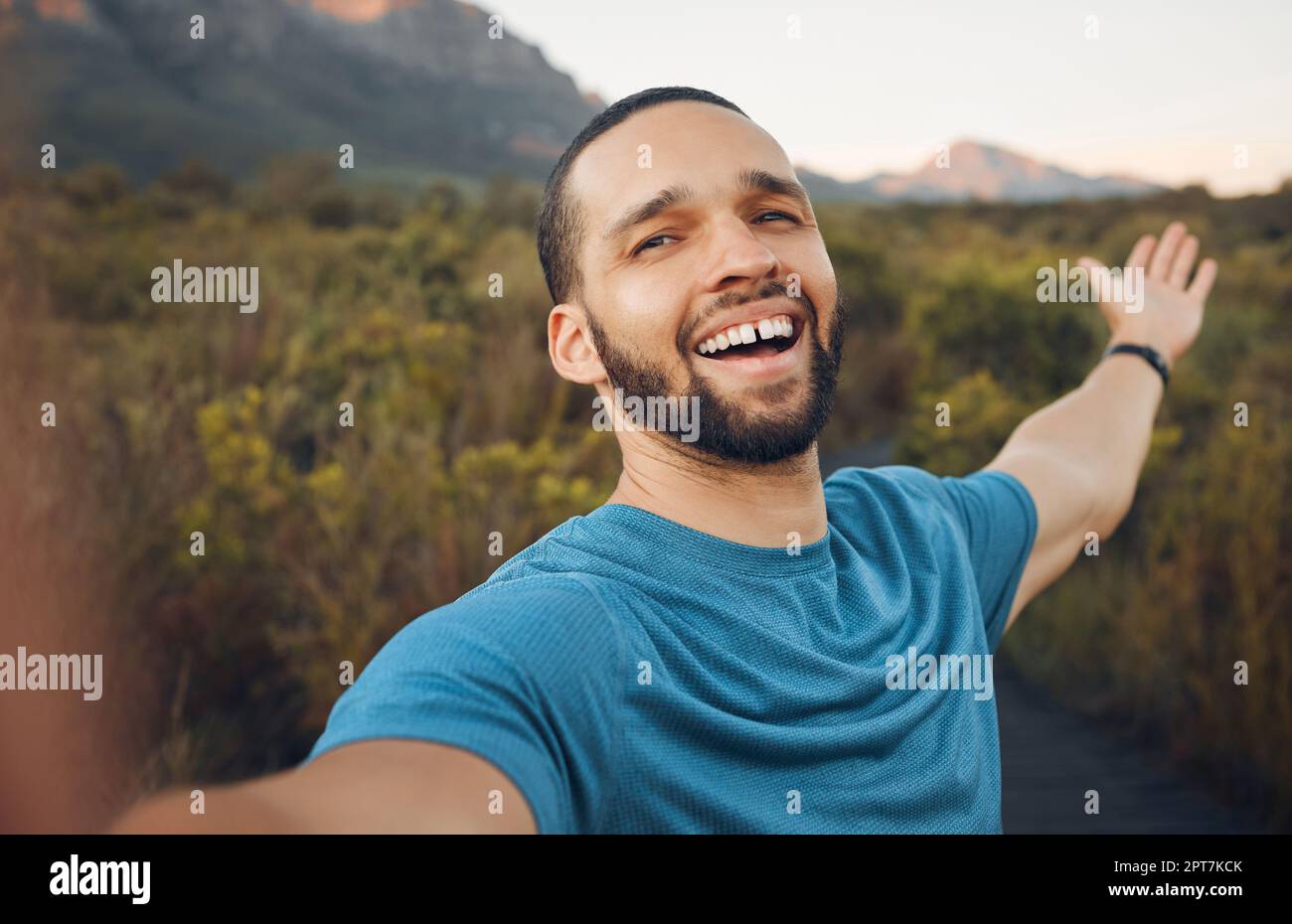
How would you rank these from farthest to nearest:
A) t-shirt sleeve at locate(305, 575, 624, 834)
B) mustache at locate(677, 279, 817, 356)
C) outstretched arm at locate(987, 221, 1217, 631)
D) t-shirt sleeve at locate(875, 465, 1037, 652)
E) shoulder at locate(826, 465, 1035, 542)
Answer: outstretched arm at locate(987, 221, 1217, 631), t-shirt sleeve at locate(875, 465, 1037, 652), shoulder at locate(826, 465, 1035, 542), mustache at locate(677, 279, 817, 356), t-shirt sleeve at locate(305, 575, 624, 834)

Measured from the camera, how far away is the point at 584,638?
1.19 metres

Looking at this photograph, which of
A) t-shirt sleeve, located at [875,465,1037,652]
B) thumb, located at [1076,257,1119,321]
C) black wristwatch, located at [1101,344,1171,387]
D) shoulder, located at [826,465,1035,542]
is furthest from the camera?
thumb, located at [1076,257,1119,321]

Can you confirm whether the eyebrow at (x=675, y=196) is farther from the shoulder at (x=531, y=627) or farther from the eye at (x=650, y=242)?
the shoulder at (x=531, y=627)

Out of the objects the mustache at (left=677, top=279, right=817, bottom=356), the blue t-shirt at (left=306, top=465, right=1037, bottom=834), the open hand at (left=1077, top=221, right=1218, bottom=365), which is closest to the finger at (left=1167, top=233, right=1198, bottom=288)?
the open hand at (left=1077, top=221, right=1218, bottom=365)

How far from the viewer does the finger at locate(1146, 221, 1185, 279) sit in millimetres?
2918

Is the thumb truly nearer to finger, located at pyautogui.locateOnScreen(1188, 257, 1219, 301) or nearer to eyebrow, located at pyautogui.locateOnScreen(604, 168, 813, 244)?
finger, located at pyautogui.locateOnScreen(1188, 257, 1219, 301)

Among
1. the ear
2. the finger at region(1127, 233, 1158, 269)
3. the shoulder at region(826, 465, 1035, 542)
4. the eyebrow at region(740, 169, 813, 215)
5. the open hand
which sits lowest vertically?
the shoulder at region(826, 465, 1035, 542)

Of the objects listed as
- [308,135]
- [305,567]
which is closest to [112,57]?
[308,135]

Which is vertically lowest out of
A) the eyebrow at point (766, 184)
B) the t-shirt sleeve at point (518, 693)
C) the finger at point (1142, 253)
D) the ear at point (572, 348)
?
the t-shirt sleeve at point (518, 693)

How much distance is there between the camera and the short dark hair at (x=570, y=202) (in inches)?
70.7

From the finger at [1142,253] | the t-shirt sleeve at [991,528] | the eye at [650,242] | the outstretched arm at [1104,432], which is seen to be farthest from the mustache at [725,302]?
the finger at [1142,253]
